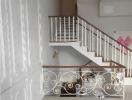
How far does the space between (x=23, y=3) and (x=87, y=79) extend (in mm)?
5055

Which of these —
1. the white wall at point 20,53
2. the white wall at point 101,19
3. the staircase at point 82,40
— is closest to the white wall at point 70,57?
the staircase at point 82,40

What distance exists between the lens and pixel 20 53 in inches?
177

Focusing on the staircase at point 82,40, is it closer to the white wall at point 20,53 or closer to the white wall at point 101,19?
the white wall at point 101,19

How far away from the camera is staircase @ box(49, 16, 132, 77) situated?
8883 mm

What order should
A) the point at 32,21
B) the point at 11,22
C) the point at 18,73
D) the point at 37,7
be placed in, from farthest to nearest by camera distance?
1. the point at 37,7
2. the point at 32,21
3. the point at 18,73
4. the point at 11,22

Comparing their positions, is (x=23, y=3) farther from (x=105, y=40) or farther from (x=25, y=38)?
(x=105, y=40)

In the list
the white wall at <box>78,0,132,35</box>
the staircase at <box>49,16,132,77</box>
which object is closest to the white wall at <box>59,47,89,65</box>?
the staircase at <box>49,16,132,77</box>

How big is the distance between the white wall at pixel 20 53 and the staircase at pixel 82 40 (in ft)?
8.52

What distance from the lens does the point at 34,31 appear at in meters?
5.88

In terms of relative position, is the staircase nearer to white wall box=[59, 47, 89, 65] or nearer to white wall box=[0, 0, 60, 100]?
white wall box=[59, 47, 89, 65]

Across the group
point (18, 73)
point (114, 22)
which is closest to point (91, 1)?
point (114, 22)

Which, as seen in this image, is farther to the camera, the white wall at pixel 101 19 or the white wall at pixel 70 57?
the white wall at pixel 70 57

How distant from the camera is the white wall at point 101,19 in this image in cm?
1041

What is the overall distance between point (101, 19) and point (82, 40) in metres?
1.90
